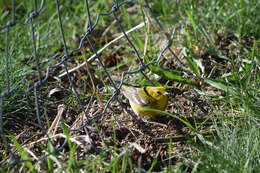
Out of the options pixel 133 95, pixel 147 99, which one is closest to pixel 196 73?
pixel 147 99

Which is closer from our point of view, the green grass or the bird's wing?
the green grass

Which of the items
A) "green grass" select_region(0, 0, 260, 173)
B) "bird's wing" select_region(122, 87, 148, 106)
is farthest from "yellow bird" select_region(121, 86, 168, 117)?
"green grass" select_region(0, 0, 260, 173)

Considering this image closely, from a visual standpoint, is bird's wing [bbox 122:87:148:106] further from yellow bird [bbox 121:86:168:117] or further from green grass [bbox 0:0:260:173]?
green grass [bbox 0:0:260:173]

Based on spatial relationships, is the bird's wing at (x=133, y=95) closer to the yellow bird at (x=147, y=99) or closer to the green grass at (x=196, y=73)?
the yellow bird at (x=147, y=99)

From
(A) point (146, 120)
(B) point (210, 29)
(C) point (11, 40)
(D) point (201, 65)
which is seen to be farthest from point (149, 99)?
(C) point (11, 40)

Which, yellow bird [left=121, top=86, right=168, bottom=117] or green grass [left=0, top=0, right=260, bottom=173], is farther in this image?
yellow bird [left=121, top=86, right=168, bottom=117]
